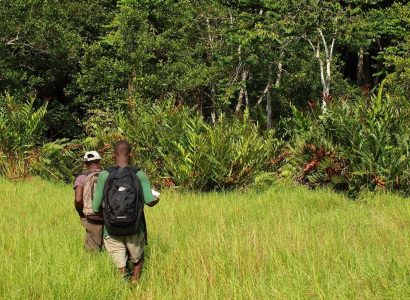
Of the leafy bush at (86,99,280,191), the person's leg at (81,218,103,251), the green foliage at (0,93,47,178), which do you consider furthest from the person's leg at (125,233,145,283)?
Result: the green foliage at (0,93,47,178)

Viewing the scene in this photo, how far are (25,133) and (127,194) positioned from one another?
11409 mm

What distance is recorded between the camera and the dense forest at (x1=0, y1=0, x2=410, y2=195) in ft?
38.8

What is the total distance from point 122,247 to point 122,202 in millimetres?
570

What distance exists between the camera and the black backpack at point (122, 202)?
4973 mm

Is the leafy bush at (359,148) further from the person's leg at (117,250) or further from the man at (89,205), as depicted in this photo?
the person's leg at (117,250)

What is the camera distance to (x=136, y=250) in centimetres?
531

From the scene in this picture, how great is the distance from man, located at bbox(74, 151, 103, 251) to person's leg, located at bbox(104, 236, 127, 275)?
0.60 meters

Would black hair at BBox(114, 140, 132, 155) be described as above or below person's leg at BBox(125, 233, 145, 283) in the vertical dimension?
above

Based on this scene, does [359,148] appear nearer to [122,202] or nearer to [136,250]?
[136,250]

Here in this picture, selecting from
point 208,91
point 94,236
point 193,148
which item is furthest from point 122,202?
point 208,91

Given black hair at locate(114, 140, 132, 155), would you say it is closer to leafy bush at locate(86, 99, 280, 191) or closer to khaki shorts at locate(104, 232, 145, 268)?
khaki shorts at locate(104, 232, 145, 268)

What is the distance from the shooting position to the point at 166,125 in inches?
526

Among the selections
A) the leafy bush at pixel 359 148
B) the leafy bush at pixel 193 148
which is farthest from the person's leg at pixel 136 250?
the leafy bush at pixel 193 148

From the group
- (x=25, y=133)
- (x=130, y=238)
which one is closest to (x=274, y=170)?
(x=25, y=133)
